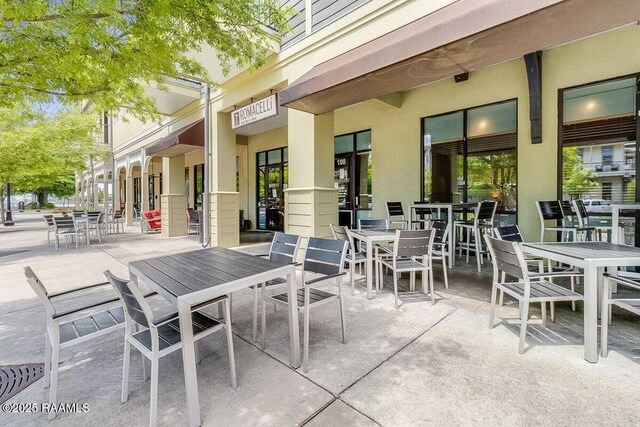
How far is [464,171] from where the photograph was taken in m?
6.98

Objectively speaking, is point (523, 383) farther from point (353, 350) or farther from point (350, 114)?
Answer: point (350, 114)

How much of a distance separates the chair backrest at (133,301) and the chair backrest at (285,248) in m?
1.55

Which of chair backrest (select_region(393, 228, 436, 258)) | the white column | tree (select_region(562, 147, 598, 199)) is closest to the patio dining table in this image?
chair backrest (select_region(393, 228, 436, 258))

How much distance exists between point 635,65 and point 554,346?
5.27m

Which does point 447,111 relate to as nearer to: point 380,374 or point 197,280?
point 380,374

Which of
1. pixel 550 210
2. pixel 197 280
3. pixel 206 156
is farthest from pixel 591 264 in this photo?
pixel 206 156

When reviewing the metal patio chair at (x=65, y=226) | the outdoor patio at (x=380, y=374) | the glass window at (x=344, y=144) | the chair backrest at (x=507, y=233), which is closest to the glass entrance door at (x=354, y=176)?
the glass window at (x=344, y=144)

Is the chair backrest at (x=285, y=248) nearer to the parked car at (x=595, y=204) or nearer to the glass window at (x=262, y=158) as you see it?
the parked car at (x=595, y=204)

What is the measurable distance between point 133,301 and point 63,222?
8.53 metres

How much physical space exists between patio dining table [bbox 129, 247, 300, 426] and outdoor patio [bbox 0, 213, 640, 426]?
0.29 m

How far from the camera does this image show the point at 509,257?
2707 mm

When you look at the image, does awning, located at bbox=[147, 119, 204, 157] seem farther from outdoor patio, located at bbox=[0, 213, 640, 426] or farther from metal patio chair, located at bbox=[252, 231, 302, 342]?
metal patio chair, located at bbox=[252, 231, 302, 342]

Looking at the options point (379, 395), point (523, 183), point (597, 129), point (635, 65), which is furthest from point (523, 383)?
point (635, 65)

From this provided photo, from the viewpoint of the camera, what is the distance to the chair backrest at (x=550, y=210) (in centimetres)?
527
